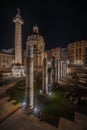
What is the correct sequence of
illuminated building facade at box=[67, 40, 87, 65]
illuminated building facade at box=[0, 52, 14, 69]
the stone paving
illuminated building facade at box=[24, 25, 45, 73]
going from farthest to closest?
illuminated building facade at box=[67, 40, 87, 65] < illuminated building facade at box=[0, 52, 14, 69] < illuminated building facade at box=[24, 25, 45, 73] < the stone paving

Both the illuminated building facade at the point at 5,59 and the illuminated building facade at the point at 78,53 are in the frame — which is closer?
the illuminated building facade at the point at 5,59

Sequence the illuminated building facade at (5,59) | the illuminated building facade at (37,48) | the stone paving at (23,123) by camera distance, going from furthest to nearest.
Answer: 1. the illuminated building facade at (5,59)
2. the illuminated building facade at (37,48)
3. the stone paving at (23,123)

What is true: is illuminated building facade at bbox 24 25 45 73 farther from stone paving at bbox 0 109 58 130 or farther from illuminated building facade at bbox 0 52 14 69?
stone paving at bbox 0 109 58 130

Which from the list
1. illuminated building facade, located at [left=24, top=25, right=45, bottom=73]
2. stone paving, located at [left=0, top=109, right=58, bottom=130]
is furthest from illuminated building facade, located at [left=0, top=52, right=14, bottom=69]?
stone paving, located at [left=0, top=109, right=58, bottom=130]

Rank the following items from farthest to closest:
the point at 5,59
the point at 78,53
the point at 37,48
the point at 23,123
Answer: the point at 78,53, the point at 5,59, the point at 37,48, the point at 23,123

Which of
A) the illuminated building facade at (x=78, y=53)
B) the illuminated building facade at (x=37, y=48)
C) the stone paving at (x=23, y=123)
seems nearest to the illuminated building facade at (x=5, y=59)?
the illuminated building facade at (x=37, y=48)

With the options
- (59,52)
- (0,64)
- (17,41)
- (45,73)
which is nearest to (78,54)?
(59,52)

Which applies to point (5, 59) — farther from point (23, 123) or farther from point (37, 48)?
point (23, 123)

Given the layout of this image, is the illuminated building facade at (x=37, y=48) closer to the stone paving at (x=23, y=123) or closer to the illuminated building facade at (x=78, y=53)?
the illuminated building facade at (x=78, y=53)

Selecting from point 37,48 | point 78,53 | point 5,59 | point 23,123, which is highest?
point 37,48

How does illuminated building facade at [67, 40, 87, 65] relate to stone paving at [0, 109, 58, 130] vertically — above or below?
above

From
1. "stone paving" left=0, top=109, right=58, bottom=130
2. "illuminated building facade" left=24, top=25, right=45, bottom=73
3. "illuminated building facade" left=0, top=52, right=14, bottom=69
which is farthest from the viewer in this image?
"illuminated building facade" left=0, top=52, right=14, bottom=69

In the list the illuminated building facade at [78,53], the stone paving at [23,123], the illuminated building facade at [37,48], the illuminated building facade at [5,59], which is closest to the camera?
the stone paving at [23,123]

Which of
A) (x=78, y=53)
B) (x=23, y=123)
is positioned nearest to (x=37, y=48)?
(x=78, y=53)
